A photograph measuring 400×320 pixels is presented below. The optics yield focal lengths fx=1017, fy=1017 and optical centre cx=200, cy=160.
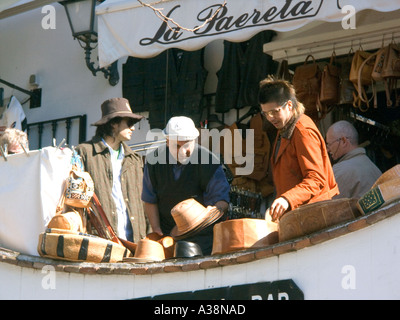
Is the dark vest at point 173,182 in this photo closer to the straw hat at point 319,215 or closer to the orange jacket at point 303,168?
the orange jacket at point 303,168

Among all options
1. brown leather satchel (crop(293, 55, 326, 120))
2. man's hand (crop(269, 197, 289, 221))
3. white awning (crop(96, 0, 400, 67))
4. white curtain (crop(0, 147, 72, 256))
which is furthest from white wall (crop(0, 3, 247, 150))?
man's hand (crop(269, 197, 289, 221))

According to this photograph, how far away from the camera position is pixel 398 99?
897 centimetres

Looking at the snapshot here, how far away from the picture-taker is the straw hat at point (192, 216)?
726 centimetres

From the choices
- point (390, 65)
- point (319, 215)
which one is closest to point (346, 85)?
point (390, 65)

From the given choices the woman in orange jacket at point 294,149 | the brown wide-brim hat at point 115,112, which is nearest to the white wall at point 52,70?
the brown wide-brim hat at point 115,112

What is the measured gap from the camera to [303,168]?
22.5 ft

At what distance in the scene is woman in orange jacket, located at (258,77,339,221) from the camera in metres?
6.80

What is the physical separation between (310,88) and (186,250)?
2800mm

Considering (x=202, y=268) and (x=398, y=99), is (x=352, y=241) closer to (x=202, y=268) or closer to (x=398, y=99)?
(x=202, y=268)

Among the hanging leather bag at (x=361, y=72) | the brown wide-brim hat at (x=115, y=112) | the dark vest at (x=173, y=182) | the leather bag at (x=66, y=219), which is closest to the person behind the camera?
the leather bag at (x=66, y=219)

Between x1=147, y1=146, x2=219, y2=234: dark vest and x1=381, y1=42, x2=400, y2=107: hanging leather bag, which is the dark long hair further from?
x1=381, y1=42, x2=400, y2=107: hanging leather bag

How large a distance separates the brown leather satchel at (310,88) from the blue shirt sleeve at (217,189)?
192 cm

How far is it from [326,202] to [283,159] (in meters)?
0.70

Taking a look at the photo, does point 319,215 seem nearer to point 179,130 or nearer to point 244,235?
point 244,235
